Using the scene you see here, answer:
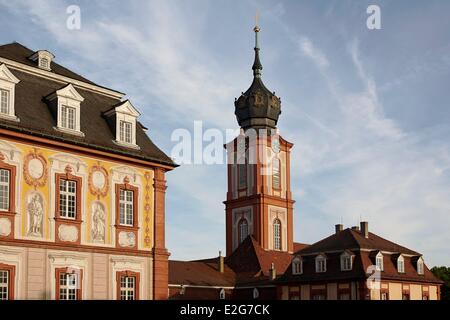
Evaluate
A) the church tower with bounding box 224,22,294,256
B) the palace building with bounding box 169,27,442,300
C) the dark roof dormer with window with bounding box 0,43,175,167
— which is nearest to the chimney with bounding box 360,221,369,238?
Answer: the palace building with bounding box 169,27,442,300

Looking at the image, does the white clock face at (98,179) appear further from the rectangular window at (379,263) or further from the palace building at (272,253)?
the rectangular window at (379,263)

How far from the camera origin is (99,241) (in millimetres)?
30469

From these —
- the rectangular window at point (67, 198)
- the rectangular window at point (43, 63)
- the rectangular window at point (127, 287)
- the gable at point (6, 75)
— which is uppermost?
the rectangular window at point (43, 63)

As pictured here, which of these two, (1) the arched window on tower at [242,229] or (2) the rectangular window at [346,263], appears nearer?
(2) the rectangular window at [346,263]

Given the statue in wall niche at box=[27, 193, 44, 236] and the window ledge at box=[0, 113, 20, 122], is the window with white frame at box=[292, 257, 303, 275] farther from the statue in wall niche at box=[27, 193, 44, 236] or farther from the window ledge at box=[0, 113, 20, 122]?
the window ledge at box=[0, 113, 20, 122]

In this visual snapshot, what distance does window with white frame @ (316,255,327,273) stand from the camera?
6107cm

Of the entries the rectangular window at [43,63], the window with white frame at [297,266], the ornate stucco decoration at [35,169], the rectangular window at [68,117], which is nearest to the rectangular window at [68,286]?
the ornate stucco decoration at [35,169]

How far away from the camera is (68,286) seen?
2912cm

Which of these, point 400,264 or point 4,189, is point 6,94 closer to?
point 4,189

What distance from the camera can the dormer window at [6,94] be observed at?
28125 mm

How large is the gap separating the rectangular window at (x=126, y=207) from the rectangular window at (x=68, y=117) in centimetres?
378

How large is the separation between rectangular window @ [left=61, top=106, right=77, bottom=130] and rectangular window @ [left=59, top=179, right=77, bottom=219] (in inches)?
95.0
